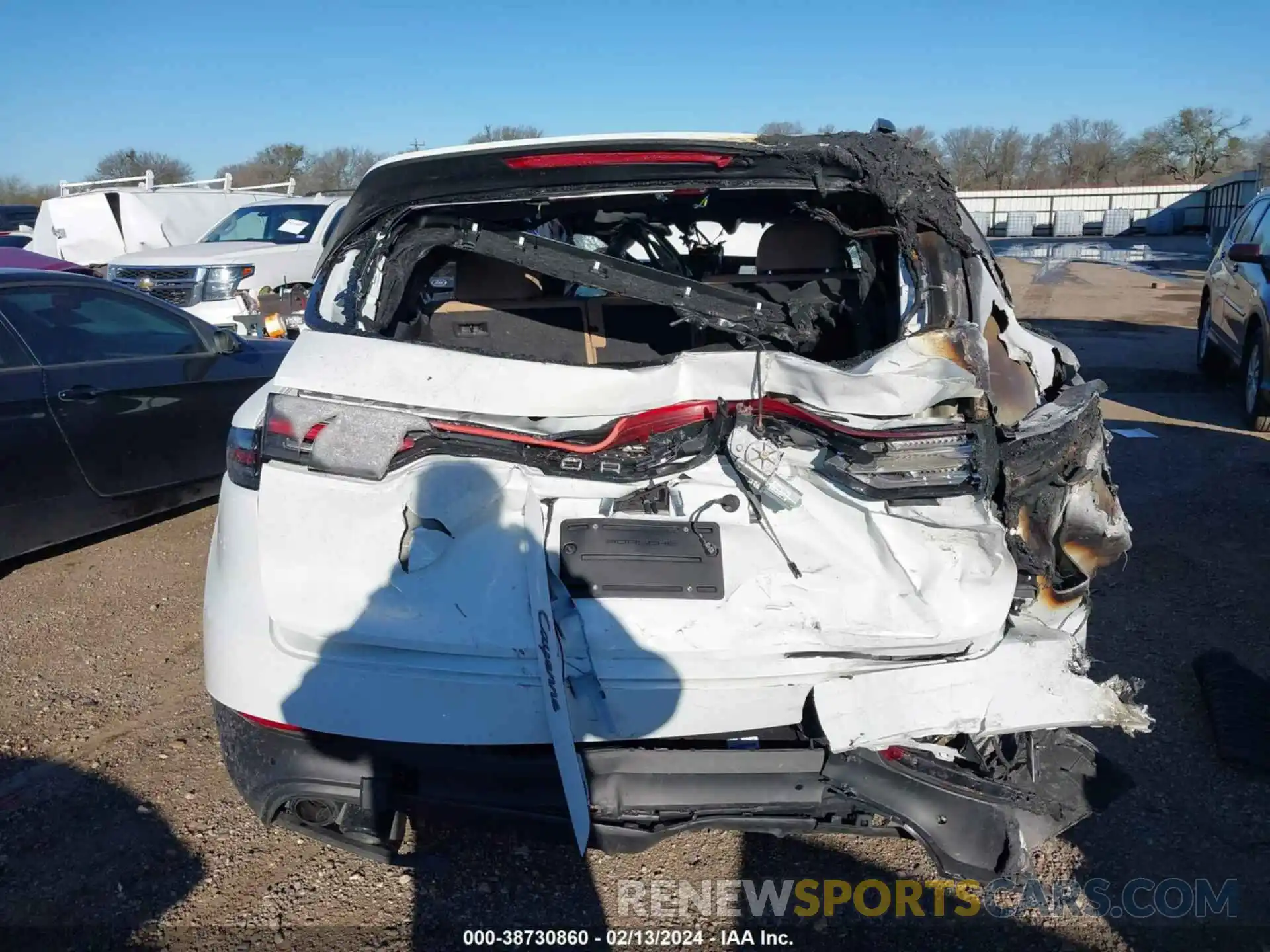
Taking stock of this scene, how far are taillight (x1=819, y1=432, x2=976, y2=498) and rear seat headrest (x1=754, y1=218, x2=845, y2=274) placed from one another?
1.21 m

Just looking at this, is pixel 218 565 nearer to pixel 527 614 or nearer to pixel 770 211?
pixel 527 614

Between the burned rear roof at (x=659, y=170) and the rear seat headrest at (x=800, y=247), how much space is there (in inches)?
24.3

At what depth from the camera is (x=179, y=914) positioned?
2562 mm

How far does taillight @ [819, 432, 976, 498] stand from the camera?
206cm

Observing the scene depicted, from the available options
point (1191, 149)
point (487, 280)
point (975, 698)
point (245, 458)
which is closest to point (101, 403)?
point (487, 280)

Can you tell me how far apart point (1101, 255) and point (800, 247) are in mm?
30885

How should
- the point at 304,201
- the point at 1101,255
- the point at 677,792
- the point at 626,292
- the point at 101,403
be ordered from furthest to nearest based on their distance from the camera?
the point at 1101,255 → the point at 304,201 → the point at 101,403 → the point at 626,292 → the point at 677,792

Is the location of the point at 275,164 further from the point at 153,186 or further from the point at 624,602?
the point at 624,602

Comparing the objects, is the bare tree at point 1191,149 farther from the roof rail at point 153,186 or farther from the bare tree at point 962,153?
the roof rail at point 153,186

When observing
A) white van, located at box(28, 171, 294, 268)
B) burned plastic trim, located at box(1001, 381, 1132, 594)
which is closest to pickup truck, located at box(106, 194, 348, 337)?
white van, located at box(28, 171, 294, 268)

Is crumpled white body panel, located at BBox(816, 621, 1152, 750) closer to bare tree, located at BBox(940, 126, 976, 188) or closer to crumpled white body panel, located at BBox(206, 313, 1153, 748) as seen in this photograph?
crumpled white body panel, located at BBox(206, 313, 1153, 748)

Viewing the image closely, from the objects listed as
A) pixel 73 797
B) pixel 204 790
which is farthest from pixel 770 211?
pixel 73 797

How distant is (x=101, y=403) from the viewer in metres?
4.82

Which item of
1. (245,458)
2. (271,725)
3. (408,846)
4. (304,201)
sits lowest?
(408,846)
